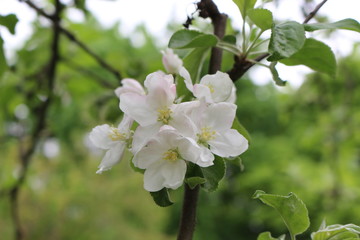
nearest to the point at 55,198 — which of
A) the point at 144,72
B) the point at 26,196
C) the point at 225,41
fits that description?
the point at 26,196

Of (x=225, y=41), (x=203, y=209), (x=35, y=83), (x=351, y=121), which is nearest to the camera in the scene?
(x=225, y=41)

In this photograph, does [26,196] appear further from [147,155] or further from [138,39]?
[147,155]

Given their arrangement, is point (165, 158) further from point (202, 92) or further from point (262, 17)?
point (262, 17)

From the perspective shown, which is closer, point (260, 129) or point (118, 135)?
point (118, 135)


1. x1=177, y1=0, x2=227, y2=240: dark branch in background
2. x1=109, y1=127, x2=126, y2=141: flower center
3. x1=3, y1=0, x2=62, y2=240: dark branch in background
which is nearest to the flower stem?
x1=177, y1=0, x2=227, y2=240: dark branch in background

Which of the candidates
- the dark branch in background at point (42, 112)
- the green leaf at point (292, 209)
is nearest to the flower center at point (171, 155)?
the green leaf at point (292, 209)

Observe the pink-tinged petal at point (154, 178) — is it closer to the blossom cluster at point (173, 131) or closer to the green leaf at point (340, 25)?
the blossom cluster at point (173, 131)

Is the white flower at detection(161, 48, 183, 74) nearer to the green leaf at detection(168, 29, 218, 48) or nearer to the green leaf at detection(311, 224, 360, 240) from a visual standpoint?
the green leaf at detection(168, 29, 218, 48)
